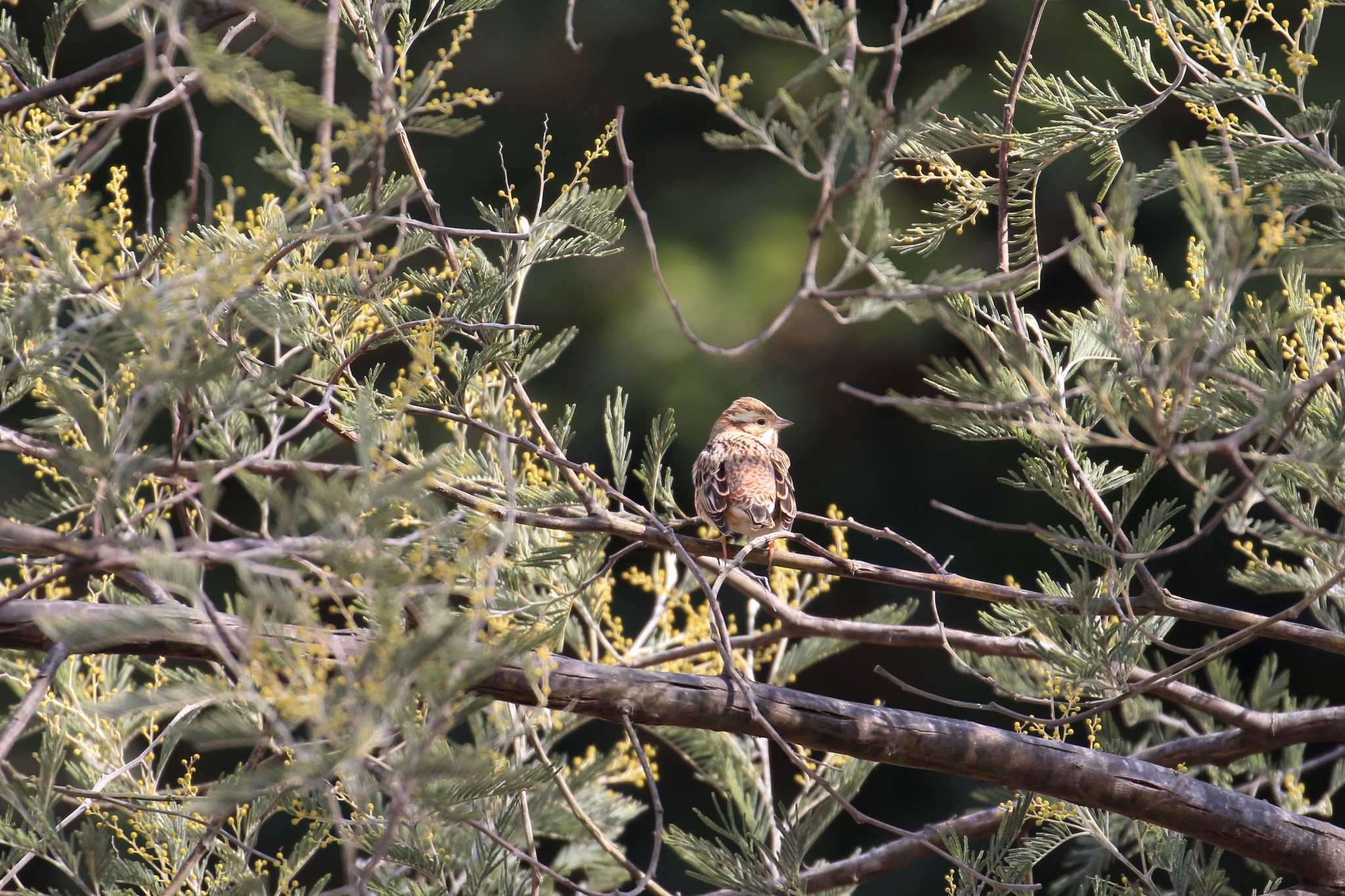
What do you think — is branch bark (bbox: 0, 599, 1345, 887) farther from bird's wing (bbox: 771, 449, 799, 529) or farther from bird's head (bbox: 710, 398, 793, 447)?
bird's head (bbox: 710, 398, 793, 447)

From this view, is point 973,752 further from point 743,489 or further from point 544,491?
point 743,489

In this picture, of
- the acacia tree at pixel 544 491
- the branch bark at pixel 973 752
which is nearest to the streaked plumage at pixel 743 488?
the acacia tree at pixel 544 491

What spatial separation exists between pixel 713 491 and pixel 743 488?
110 mm

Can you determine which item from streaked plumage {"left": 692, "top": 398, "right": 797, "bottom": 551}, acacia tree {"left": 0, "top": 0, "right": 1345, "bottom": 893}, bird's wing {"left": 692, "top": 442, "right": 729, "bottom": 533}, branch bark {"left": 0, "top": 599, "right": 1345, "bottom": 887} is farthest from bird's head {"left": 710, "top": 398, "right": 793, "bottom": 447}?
branch bark {"left": 0, "top": 599, "right": 1345, "bottom": 887}

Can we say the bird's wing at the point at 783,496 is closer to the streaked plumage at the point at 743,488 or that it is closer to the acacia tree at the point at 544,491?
the streaked plumage at the point at 743,488

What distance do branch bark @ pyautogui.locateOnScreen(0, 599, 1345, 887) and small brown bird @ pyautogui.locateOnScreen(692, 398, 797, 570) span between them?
0.48 metres

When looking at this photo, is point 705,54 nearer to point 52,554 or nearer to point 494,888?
point 494,888

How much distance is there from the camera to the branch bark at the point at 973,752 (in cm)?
245

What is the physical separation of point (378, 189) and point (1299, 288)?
1579 mm

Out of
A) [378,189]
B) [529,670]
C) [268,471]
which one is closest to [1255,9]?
[378,189]

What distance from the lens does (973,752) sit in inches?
99.9

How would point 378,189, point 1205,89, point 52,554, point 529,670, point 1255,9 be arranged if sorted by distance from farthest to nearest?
1. point 1255,9
2. point 1205,89
3. point 378,189
4. point 52,554
5. point 529,670

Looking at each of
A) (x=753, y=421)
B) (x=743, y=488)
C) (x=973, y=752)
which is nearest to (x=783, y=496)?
(x=743, y=488)

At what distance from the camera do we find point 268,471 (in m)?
2.61
